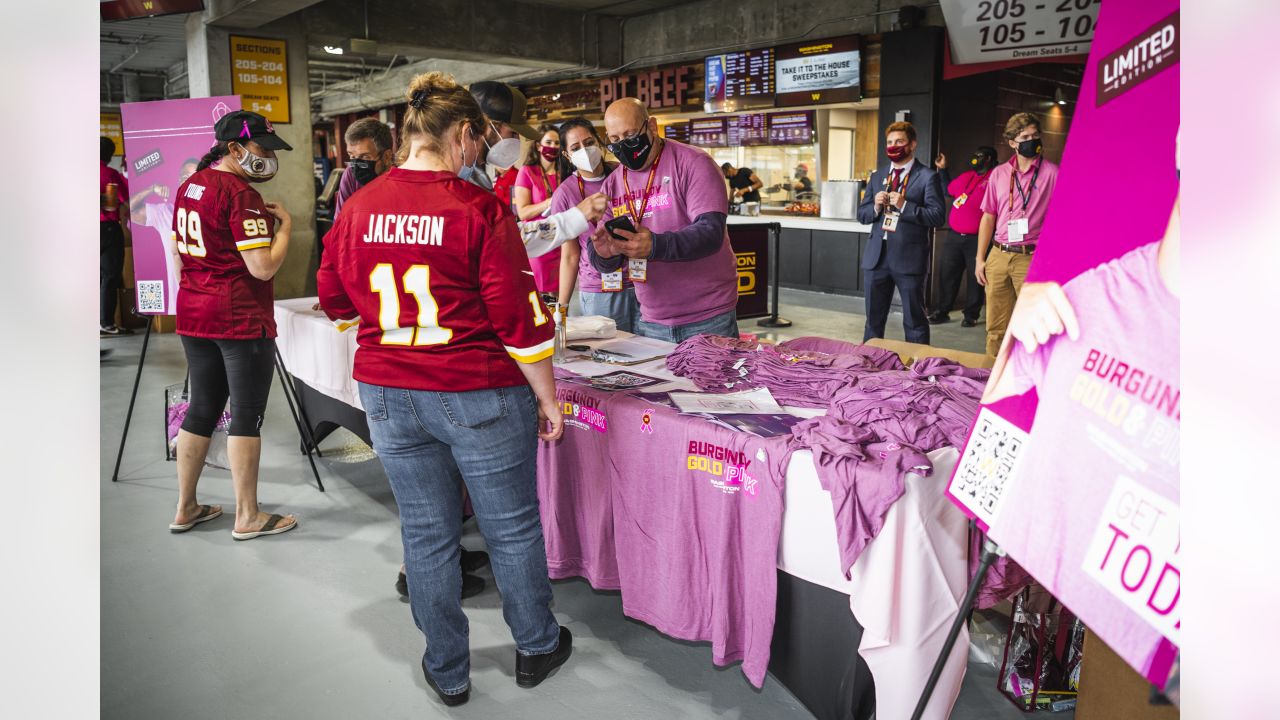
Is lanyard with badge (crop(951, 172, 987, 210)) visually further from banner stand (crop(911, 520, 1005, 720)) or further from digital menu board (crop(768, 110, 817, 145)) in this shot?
banner stand (crop(911, 520, 1005, 720))

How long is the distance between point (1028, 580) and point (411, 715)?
1593 millimetres

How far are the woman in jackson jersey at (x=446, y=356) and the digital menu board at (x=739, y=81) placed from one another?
9120 millimetres

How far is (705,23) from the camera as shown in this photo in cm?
1127

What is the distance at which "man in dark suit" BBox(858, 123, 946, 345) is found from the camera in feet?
18.6

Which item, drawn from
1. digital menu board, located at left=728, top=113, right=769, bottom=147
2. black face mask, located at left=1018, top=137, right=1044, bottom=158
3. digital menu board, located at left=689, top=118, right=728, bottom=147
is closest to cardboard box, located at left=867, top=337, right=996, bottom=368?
black face mask, located at left=1018, top=137, right=1044, bottom=158

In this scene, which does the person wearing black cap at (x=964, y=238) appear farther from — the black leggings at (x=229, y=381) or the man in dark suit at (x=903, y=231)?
the black leggings at (x=229, y=381)

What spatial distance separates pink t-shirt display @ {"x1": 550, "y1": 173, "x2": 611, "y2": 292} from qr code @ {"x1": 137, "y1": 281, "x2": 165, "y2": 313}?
226cm

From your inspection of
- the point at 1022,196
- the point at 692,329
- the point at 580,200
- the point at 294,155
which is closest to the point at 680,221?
the point at 692,329
